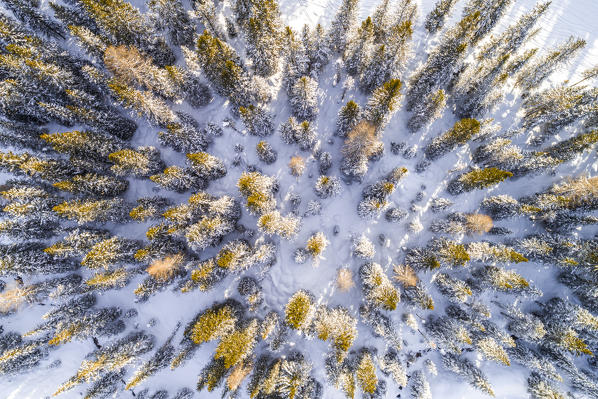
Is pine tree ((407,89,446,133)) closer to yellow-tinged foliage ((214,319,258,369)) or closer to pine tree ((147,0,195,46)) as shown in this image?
pine tree ((147,0,195,46))

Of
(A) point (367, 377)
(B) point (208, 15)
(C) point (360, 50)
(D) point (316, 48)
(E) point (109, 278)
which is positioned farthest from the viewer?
(B) point (208, 15)

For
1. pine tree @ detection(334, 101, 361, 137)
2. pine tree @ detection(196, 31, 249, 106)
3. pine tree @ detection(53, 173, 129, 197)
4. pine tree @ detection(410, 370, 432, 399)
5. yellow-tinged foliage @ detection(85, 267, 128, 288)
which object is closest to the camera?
yellow-tinged foliage @ detection(85, 267, 128, 288)

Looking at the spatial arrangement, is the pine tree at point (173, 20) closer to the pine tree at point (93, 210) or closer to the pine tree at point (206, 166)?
the pine tree at point (206, 166)

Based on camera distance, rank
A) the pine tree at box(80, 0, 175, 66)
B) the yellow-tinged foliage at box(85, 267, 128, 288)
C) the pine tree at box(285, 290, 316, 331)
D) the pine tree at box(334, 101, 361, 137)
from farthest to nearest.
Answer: the pine tree at box(80, 0, 175, 66), the pine tree at box(334, 101, 361, 137), the yellow-tinged foliage at box(85, 267, 128, 288), the pine tree at box(285, 290, 316, 331)

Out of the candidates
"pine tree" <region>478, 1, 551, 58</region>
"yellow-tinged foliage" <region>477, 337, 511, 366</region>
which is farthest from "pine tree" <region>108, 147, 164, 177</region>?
"pine tree" <region>478, 1, 551, 58</region>

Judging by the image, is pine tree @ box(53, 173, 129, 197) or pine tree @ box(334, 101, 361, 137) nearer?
pine tree @ box(53, 173, 129, 197)

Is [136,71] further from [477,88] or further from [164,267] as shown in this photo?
[477,88]

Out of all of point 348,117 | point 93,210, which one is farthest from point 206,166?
point 348,117
